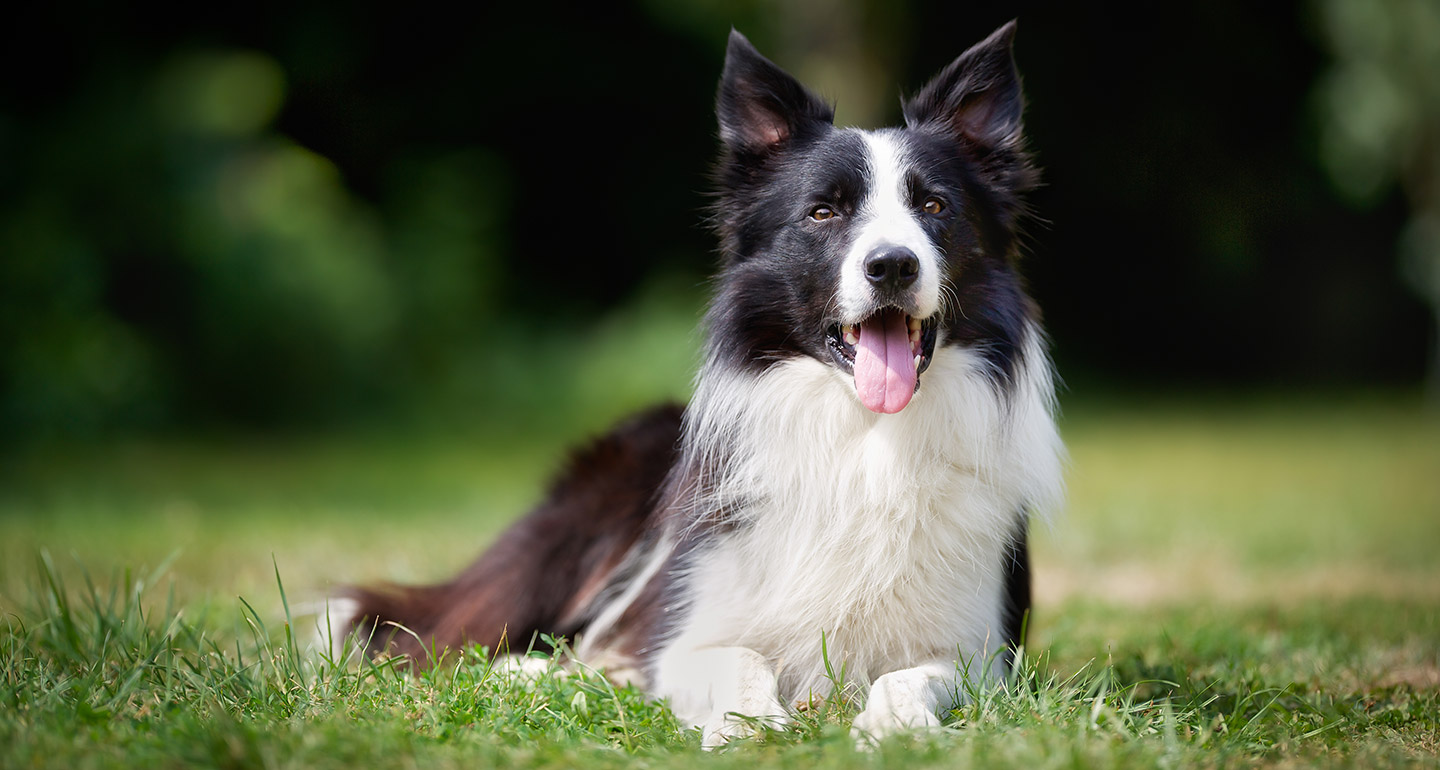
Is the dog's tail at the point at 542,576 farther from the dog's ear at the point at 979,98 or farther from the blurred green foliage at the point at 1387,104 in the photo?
the blurred green foliage at the point at 1387,104

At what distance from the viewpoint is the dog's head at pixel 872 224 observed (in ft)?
9.91

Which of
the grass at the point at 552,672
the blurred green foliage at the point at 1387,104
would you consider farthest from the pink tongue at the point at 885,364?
the blurred green foliage at the point at 1387,104

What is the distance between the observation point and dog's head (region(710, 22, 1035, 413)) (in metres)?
3.02

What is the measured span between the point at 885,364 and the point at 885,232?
351mm

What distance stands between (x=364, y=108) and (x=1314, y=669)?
37.4 feet

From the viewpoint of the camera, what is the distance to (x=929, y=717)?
275cm

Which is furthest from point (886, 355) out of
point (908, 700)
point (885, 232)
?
point (908, 700)

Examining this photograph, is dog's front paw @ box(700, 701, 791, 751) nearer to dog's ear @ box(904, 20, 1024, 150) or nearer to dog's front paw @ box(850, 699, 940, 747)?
dog's front paw @ box(850, 699, 940, 747)

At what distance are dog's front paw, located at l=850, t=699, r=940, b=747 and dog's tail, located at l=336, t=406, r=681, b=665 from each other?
1.11 m

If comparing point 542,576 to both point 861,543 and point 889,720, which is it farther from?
point 889,720

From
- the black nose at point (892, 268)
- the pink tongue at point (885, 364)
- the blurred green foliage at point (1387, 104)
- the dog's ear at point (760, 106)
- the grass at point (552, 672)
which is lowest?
the grass at point (552, 672)

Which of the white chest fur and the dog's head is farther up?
the dog's head

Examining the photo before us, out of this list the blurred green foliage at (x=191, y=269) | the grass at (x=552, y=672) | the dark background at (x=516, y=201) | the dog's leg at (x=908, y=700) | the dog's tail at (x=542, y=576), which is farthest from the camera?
the dark background at (x=516, y=201)

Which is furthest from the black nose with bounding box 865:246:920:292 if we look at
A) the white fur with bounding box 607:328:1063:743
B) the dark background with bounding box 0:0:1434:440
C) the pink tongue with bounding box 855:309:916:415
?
the dark background with bounding box 0:0:1434:440
